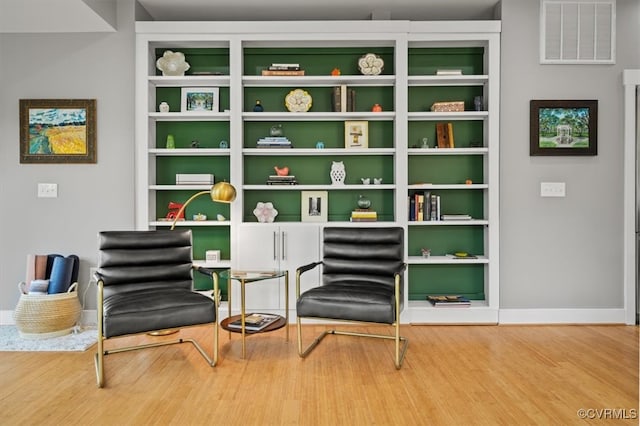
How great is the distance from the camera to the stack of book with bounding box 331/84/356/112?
4566mm

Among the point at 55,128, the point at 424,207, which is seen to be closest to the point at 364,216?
the point at 424,207

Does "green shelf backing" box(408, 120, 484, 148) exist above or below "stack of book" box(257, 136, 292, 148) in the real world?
above

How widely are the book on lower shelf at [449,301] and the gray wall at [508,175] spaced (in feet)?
1.21

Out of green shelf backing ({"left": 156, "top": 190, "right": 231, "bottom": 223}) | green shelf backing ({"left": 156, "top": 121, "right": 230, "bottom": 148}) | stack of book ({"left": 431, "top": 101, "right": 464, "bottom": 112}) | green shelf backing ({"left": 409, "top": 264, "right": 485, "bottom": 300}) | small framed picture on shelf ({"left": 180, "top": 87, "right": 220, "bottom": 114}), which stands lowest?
green shelf backing ({"left": 409, "top": 264, "right": 485, "bottom": 300})

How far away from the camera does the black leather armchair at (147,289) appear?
10.0 feet

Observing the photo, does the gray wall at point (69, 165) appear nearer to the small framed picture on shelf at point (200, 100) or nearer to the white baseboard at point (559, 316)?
the small framed picture on shelf at point (200, 100)

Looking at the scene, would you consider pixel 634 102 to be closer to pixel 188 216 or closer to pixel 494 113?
pixel 494 113

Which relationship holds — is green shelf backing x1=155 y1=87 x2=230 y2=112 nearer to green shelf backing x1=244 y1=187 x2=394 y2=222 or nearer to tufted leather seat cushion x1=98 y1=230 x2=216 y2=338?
green shelf backing x1=244 y1=187 x2=394 y2=222

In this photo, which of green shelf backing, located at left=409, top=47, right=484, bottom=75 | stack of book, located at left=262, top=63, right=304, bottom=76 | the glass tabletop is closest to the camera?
the glass tabletop

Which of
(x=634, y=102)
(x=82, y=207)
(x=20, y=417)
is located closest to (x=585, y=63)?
(x=634, y=102)

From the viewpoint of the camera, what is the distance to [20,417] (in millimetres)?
2562

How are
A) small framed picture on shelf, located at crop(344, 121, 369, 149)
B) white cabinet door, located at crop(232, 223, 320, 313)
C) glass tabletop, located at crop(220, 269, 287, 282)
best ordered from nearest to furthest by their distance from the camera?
1. glass tabletop, located at crop(220, 269, 287, 282)
2. white cabinet door, located at crop(232, 223, 320, 313)
3. small framed picture on shelf, located at crop(344, 121, 369, 149)

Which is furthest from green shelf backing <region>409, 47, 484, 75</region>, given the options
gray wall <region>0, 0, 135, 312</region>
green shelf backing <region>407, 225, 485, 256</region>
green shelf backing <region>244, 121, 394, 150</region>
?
gray wall <region>0, 0, 135, 312</region>

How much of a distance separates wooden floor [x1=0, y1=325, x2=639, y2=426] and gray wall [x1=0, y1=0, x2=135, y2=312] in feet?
3.86
